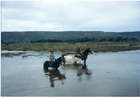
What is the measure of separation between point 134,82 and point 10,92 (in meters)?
6.15

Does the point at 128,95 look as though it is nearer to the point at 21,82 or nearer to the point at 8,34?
the point at 21,82

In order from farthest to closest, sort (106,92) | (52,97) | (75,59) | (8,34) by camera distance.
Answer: (8,34) → (75,59) → (106,92) → (52,97)

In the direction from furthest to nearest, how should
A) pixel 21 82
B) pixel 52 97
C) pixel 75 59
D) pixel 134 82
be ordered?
pixel 75 59 < pixel 21 82 < pixel 134 82 < pixel 52 97

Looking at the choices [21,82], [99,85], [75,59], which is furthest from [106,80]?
[75,59]

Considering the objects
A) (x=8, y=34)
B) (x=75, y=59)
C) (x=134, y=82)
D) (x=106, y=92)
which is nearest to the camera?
(x=106, y=92)

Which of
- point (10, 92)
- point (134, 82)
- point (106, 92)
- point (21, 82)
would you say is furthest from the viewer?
point (21, 82)

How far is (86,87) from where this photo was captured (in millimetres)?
7230

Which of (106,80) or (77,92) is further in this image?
(106,80)

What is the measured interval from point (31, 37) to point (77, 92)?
8561 cm

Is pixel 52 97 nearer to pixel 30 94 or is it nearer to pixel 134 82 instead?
pixel 30 94

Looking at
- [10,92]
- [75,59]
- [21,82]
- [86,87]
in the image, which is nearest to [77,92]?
[86,87]

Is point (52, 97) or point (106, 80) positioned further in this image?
point (106, 80)

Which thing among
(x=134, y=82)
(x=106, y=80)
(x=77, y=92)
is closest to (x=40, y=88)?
(x=77, y=92)

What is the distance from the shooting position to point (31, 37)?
8869cm
